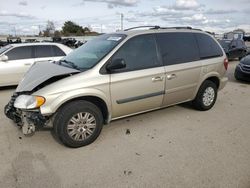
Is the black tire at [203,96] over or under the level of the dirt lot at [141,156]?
over

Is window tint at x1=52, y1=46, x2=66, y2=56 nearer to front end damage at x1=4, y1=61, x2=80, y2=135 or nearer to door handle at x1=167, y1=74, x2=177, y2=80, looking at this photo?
front end damage at x1=4, y1=61, x2=80, y2=135

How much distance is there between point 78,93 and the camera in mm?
3486

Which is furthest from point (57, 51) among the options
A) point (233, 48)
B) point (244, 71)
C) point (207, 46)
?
point (233, 48)

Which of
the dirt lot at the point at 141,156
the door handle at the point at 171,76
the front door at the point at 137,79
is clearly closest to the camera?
the dirt lot at the point at 141,156

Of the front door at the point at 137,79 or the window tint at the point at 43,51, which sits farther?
the window tint at the point at 43,51

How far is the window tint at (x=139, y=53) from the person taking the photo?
3963 millimetres

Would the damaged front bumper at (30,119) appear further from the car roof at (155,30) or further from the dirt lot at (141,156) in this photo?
the car roof at (155,30)

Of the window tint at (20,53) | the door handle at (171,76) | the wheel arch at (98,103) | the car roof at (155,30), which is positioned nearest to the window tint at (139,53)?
the car roof at (155,30)

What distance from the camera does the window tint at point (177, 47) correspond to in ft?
14.5

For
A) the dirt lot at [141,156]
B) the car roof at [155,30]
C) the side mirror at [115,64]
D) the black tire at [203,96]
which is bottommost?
the dirt lot at [141,156]

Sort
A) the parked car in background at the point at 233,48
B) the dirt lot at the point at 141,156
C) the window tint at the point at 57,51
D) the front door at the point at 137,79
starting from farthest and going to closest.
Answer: the parked car in background at the point at 233,48, the window tint at the point at 57,51, the front door at the point at 137,79, the dirt lot at the point at 141,156

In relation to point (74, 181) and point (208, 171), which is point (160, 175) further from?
point (74, 181)

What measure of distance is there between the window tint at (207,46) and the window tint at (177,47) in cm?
16

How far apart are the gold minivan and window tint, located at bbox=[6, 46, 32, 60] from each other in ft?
12.5
